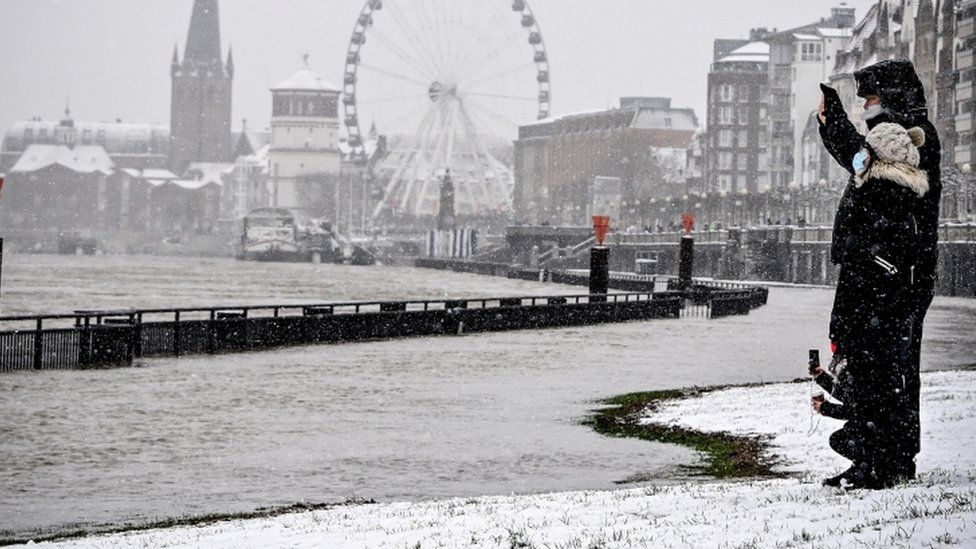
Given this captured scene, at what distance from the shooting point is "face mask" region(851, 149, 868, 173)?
13.4 meters

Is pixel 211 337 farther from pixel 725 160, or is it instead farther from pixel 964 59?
pixel 725 160

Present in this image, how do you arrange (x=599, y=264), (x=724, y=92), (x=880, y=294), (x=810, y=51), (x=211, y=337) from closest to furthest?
1. (x=880, y=294)
2. (x=211, y=337)
3. (x=599, y=264)
4. (x=810, y=51)
5. (x=724, y=92)

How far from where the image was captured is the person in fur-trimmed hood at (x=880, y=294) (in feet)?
43.5

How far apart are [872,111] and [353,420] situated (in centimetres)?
1552

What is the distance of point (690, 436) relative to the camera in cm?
2516

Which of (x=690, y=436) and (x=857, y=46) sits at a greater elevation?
(x=857, y=46)

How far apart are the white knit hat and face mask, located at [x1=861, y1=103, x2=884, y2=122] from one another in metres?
0.24

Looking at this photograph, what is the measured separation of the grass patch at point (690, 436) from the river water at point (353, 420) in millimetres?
420

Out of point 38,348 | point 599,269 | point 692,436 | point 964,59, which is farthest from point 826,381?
point 964,59

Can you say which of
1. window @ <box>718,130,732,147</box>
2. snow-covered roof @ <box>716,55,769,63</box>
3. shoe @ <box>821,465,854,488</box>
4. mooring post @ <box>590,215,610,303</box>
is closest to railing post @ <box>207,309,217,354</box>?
A: mooring post @ <box>590,215,610,303</box>

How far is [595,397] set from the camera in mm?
33031

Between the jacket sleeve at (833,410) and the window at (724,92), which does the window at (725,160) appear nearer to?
the window at (724,92)

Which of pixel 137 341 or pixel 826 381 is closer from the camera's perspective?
pixel 826 381

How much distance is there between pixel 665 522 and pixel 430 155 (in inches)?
5172
